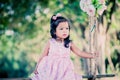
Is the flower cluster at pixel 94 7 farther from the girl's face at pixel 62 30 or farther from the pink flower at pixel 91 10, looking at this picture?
the girl's face at pixel 62 30

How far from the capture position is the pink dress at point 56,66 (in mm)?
4727

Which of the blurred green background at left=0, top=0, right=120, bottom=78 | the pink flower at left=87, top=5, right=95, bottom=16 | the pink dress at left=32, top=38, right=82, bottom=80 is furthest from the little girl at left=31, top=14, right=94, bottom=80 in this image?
the blurred green background at left=0, top=0, right=120, bottom=78

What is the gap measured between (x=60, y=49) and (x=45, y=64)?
0.80ft

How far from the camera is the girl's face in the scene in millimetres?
4805

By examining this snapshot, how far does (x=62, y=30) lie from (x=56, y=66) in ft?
1.32

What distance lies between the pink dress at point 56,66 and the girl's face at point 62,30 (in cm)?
12

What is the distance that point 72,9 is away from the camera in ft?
37.0

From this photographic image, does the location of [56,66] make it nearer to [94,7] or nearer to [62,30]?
[62,30]

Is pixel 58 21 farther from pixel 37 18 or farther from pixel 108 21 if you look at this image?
pixel 37 18

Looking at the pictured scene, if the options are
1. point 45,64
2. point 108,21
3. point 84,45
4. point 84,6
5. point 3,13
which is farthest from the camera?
point 3,13

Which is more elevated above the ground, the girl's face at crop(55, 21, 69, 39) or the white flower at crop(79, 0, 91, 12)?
the white flower at crop(79, 0, 91, 12)

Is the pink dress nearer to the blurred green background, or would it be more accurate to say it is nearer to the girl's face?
the girl's face

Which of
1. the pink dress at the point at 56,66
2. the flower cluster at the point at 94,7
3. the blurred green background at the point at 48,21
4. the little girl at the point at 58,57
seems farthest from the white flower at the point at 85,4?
the blurred green background at the point at 48,21

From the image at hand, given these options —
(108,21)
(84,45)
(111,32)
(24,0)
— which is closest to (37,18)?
(24,0)
